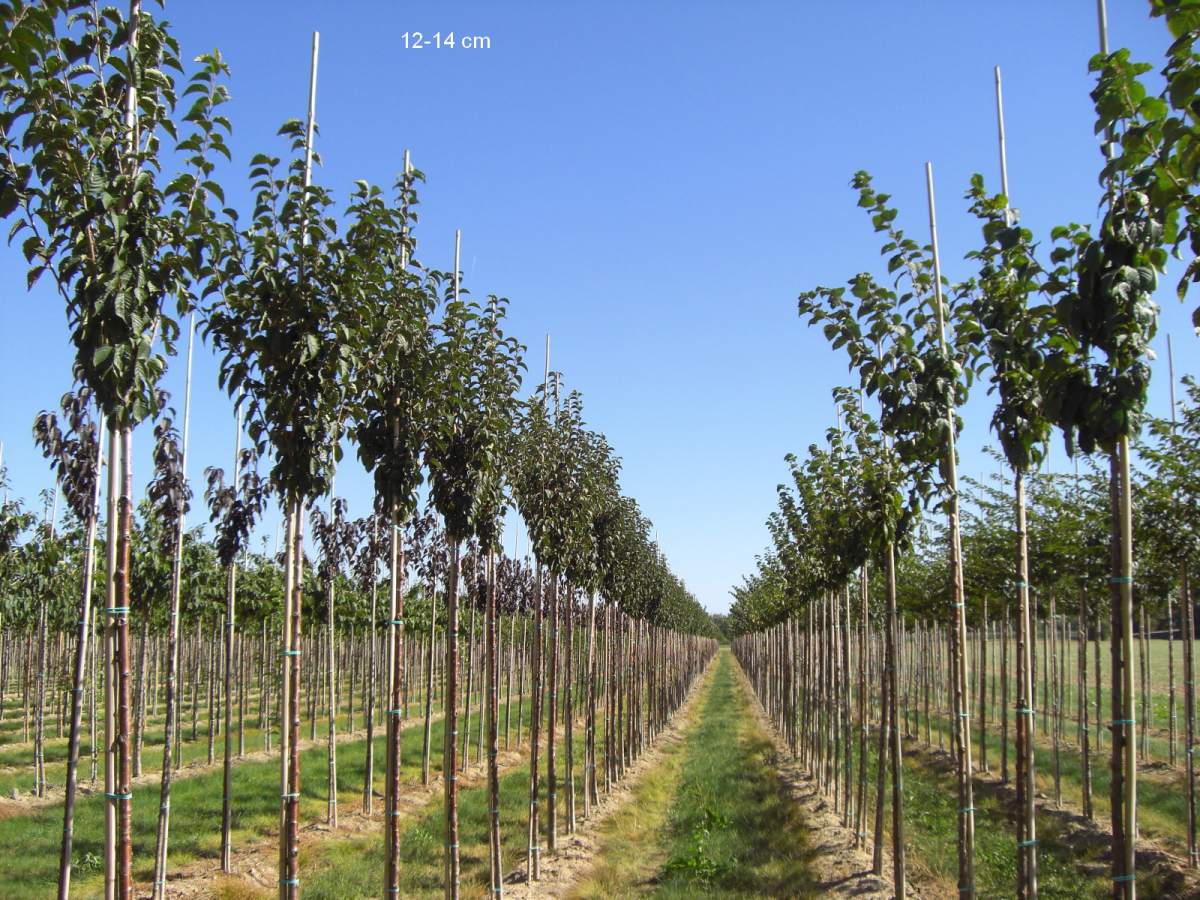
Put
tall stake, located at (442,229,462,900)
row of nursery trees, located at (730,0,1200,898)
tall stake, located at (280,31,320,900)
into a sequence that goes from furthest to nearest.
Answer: tall stake, located at (442,229,462,900), tall stake, located at (280,31,320,900), row of nursery trees, located at (730,0,1200,898)

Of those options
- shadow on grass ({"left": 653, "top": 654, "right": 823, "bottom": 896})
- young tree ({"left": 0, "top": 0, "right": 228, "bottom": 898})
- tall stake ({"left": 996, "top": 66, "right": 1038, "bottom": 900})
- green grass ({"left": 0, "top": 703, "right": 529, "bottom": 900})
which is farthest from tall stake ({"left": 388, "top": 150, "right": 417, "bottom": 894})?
green grass ({"left": 0, "top": 703, "right": 529, "bottom": 900})

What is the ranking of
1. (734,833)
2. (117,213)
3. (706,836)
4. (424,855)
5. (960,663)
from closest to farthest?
(117,213) < (960,663) < (424,855) < (706,836) < (734,833)

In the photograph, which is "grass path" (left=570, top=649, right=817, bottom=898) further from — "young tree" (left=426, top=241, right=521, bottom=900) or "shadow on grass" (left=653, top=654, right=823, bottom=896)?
"young tree" (left=426, top=241, right=521, bottom=900)

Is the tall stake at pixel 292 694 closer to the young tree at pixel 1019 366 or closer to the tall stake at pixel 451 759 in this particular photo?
the tall stake at pixel 451 759

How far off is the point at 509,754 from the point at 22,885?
566 inches

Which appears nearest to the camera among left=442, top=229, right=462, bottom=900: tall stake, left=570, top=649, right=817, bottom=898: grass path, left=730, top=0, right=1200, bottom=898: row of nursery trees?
left=730, top=0, right=1200, bottom=898: row of nursery trees

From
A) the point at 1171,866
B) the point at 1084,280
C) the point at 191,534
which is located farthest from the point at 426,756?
the point at 1084,280

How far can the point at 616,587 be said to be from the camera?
66.0ft

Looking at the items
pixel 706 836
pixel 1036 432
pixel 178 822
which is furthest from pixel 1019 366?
pixel 178 822

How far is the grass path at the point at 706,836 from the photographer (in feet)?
38.0

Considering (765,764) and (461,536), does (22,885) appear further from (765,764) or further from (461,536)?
(765,764)

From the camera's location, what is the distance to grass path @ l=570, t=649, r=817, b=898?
1159cm

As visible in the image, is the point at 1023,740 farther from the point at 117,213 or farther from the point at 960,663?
the point at 117,213

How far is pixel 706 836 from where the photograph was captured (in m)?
13.8
